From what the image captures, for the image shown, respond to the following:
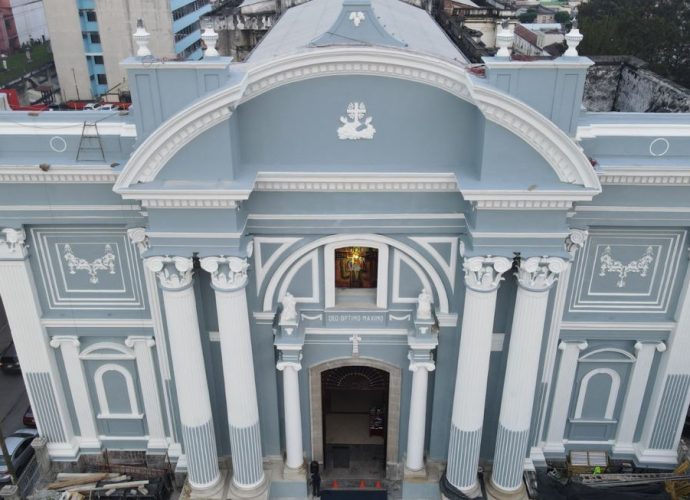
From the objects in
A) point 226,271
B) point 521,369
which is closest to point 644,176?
point 521,369

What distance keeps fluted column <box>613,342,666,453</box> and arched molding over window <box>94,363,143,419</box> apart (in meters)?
10.7

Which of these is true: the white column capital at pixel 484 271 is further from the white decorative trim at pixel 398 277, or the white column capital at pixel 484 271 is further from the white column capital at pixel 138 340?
the white column capital at pixel 138 340

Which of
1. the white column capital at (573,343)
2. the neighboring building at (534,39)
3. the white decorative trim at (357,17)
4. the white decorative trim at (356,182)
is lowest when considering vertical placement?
the neighboring building at (534,39)

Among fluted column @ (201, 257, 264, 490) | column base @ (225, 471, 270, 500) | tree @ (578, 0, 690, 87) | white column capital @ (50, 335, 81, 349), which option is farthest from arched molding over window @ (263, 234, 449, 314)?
tree @ (578, 0, 690, 87)

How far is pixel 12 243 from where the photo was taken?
39.8 feet

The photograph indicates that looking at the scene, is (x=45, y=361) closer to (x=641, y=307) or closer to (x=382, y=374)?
(x=382, y=374)

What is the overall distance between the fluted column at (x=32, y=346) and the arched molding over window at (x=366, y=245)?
4722 millimetres

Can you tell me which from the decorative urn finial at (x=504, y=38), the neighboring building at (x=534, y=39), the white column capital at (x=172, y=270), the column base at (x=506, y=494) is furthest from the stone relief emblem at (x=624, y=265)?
the neighboring building at (x=534, y=39)

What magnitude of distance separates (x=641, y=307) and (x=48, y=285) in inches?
468

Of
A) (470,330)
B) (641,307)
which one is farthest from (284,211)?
(641,307)

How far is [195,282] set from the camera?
12180 millimetres

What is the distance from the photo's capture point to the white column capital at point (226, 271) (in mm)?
11156

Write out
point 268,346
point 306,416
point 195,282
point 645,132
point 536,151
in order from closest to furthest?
1. point 536,151
2. point 645,132
3. point 195,282
4. point 268,346
5. point 306,416

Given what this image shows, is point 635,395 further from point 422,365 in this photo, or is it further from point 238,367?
point 238,367
